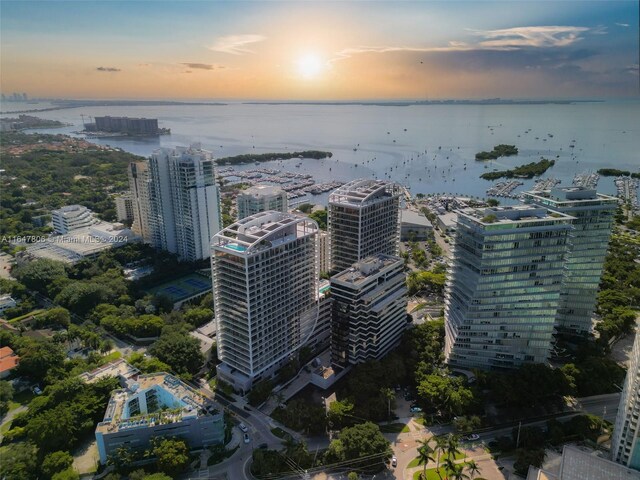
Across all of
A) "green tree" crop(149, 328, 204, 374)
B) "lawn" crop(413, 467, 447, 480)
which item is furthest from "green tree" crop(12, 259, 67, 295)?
"lawn" crop(413, 467, 447, 480)

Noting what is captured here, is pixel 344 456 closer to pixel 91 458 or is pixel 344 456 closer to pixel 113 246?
pixel 91 458

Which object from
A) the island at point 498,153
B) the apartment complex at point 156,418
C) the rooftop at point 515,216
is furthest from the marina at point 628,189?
the apartment complex at point 156,418

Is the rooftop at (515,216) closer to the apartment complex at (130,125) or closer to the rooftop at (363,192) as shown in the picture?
the rooftop at (363,192)

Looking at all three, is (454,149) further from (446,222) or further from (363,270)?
(363,270)

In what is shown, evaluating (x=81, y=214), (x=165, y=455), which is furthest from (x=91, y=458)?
(x=81, y=214)

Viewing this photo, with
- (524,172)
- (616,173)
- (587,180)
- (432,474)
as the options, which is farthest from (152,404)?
(616,173)

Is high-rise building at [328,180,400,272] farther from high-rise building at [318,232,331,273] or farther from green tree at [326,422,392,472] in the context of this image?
green tree at [326,422,392,472]

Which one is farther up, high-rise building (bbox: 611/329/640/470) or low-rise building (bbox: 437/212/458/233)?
high-rise building (bbox: 611/329/640/470)

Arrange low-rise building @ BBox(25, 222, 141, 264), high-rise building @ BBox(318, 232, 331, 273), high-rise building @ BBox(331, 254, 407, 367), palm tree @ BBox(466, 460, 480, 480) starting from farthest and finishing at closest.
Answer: low-rise building @ BBox(25, 222, 141, 264), high-rise building @ BBox(318, 232, 331, 273), high-rise building @ BBox(331, 254, 407, 367), palm tree @ BBox(466, 460, 480, 480)
